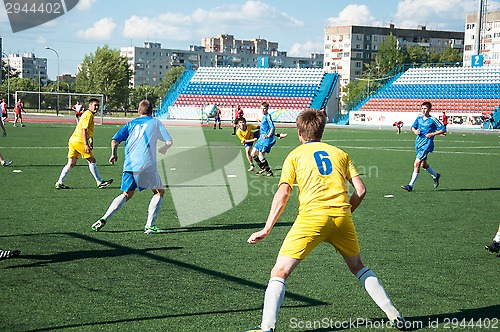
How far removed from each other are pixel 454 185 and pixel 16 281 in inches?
457

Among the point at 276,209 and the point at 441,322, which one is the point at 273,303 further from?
the point at 441,322

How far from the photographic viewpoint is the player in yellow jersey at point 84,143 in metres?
12.4

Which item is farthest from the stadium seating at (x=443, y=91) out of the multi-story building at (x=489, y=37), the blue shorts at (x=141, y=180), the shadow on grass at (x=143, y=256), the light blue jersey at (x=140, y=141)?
the shadow on grass at (x=143, y=256)

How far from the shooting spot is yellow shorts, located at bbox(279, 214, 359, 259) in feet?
15.2

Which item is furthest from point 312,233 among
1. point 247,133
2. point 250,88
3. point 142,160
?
point 250,88

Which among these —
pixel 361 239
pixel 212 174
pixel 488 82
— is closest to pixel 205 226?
pixel 361 239

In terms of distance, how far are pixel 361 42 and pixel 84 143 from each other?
130 m

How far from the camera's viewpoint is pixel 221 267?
22.5ft

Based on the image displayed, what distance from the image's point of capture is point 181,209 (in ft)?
35.8

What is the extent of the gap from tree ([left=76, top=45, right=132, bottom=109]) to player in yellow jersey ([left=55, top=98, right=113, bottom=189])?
72776 mm

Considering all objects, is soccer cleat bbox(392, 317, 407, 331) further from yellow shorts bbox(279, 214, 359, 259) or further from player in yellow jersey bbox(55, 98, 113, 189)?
player in yellow jersey bbox(55, 98, 113, 189)

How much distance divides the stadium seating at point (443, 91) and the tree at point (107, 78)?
37.1 m

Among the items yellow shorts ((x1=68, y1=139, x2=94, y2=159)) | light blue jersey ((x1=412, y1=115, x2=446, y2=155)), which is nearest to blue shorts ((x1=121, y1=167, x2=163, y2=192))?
yellow shorts ((x1=68, y1=139, x2=94, y2=159))

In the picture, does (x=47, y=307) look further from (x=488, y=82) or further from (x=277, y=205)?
(x=488, y=82)
